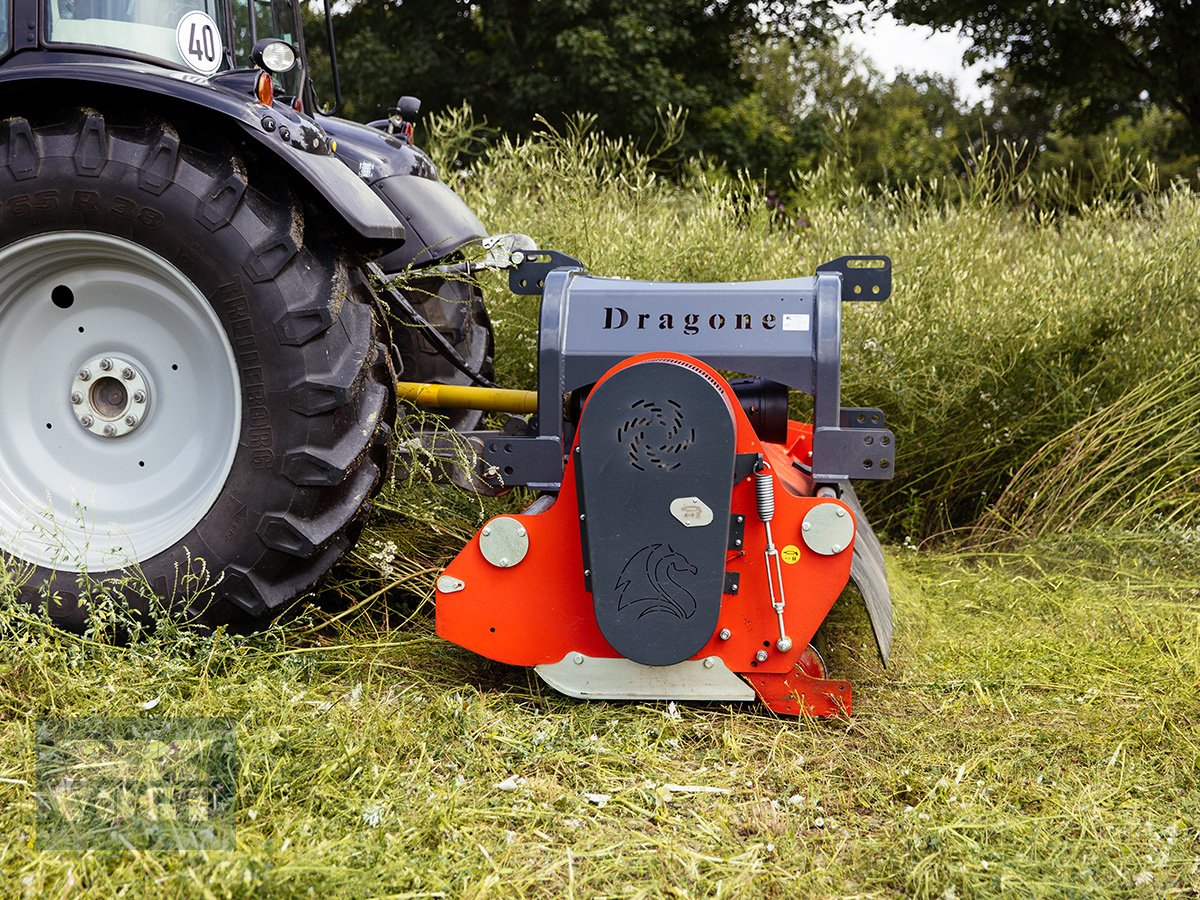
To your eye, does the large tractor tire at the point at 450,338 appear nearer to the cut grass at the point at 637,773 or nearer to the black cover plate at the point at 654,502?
the cut grass at the point at 637,773

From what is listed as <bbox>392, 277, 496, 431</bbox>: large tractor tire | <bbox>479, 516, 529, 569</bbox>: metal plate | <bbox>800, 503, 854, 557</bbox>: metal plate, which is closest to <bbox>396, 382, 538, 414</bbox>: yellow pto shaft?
<bbox>392, 277, 496, 431</bbox>: large tractor tire

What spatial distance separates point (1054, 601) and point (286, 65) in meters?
2.69

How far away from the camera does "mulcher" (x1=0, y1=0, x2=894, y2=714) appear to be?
2.42 metres

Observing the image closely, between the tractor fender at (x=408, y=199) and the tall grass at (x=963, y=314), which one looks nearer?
the tractor fender at (x=408, y=199)

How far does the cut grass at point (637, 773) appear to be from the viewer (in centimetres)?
181

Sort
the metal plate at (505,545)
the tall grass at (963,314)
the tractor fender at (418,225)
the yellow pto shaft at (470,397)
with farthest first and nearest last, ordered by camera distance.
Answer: the tall grass at (963,314) < the tractor fender at (418,225) < the yellow pto shaft at (470,397) < the metal plate at (505,545)

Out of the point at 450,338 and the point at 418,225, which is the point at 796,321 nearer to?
the point at 418,225

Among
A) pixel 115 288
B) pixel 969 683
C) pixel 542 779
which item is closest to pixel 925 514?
pixel 969 683

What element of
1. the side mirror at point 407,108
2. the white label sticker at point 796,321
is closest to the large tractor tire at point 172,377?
the white label sticker at point 796,321

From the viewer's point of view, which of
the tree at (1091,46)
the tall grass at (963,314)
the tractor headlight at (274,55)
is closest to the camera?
the tractor headlight at (274,55)

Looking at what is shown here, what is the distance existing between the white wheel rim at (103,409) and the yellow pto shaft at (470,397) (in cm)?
64

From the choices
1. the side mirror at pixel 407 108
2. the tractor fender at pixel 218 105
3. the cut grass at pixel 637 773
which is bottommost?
the cut grass at pixel 637 773

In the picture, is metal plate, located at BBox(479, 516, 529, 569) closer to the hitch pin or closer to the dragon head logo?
the dragon head logo

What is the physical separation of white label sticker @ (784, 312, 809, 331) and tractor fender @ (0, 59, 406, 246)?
93 centimetres
